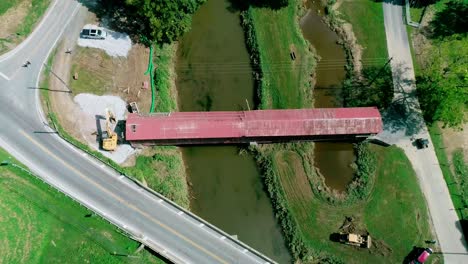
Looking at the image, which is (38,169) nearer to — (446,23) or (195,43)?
(195,43)

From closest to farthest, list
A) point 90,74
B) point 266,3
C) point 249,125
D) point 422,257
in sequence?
point 422,257 → point 249,125 → point 90,74 → point 266,3

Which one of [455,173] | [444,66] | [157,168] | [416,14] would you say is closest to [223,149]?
[157,168]

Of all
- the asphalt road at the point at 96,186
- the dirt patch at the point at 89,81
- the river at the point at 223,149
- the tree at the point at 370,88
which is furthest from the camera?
the tree at the point at 370,88

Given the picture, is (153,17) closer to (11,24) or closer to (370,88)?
(11,24)

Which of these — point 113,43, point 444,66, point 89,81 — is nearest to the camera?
point 89,81

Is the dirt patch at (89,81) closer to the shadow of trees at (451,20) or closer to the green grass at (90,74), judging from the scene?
the green grass at (90,74)

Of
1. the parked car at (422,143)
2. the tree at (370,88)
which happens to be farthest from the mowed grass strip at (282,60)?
the parked car at (422,143)

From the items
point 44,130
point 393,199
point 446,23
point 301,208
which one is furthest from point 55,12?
point 446,23

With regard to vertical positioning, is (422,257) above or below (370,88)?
below
